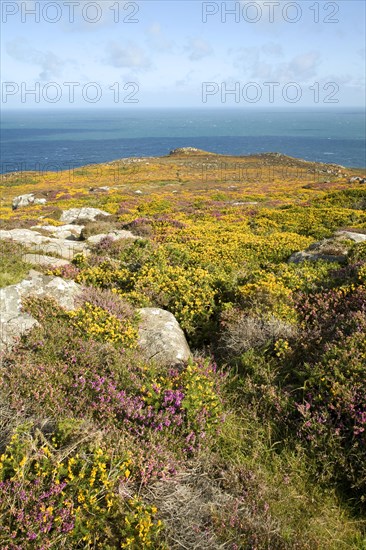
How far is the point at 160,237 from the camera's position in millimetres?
18156

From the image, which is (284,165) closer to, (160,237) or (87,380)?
(160,237)

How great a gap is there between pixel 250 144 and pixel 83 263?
205 m

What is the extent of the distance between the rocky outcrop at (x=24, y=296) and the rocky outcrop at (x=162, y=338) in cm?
177

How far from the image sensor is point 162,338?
23.9 ft

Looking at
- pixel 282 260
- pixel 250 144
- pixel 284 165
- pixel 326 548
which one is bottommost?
pixel 326 548

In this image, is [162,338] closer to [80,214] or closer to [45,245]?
[45,245]

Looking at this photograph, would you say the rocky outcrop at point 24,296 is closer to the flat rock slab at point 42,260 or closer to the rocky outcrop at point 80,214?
the flat rock slab at point 42,260

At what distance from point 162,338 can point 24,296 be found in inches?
130

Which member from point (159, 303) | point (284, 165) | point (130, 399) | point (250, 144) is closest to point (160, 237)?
point (159, 303)

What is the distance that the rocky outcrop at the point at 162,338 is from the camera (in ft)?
22.4

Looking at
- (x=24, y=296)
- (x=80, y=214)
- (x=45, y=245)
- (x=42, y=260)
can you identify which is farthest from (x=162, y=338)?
(x=80, y=214)

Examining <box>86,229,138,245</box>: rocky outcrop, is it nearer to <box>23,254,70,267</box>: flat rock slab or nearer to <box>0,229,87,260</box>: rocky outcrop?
<box>0,229,87,260</box>: rocky outcrop

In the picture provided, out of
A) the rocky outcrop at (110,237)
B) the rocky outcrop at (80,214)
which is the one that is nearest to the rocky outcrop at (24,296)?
the rocky outcrop at (110,237)

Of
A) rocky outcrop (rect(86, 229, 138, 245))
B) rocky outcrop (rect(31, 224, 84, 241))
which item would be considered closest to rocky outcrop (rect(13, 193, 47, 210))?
rocky outcrop (rect(31, 224, 84, 241))
